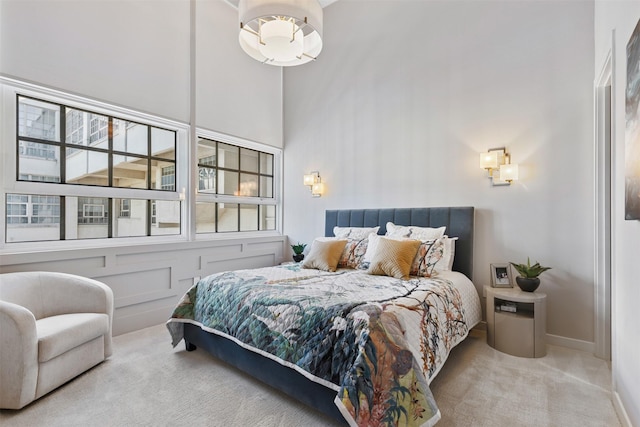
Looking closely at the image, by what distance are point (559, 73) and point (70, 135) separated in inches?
184

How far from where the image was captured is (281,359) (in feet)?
6.03

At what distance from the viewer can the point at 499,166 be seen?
9.73 feet

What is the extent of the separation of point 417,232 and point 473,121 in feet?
4.37

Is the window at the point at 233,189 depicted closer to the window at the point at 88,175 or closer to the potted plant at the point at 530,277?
the window at the point at 88,175

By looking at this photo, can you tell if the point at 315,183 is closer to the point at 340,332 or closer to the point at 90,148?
the point at 90,148

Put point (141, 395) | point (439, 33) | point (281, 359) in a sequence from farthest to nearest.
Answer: point (439, 33) → point (141, 395) → point (281, 359)

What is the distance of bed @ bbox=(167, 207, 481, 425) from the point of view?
148cm

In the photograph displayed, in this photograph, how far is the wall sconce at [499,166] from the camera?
2.91 meters

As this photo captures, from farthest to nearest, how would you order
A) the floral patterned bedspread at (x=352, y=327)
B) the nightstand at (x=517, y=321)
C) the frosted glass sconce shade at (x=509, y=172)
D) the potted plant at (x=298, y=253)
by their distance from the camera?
the potted plant at (x=298, y=253), the frosted glass sconce shade at (x=509, y=172), the nightstand at (x=517, y=321), the floral patterned bedspread at (x=352, y=327)

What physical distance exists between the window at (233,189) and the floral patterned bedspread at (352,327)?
1700 mm

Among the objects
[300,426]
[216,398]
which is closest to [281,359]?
[300,426]

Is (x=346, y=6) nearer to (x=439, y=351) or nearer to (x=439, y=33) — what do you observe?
(x=439, y=33)

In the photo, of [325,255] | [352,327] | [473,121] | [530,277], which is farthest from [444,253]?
[352,327]

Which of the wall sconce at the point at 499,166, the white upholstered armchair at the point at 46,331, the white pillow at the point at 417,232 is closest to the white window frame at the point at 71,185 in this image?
the white upholstered armchair at the point at 46,331
